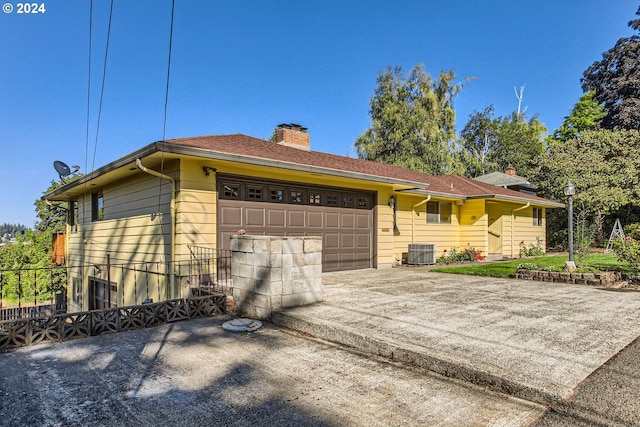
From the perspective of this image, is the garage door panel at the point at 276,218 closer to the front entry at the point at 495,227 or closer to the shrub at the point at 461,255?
the shrub at the point at 461,255

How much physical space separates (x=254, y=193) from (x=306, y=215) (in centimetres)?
155

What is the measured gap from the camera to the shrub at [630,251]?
24.6 ft

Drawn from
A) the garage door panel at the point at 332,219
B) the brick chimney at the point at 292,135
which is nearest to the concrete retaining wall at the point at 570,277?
the garage door panel at the point at 332,219

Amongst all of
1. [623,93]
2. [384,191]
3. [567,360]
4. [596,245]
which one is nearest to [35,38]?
[384,191]

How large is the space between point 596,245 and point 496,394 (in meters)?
22.3

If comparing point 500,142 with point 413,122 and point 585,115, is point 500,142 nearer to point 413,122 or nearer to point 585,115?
point 585,115

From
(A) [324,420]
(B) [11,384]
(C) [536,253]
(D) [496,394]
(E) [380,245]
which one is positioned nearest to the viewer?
(A) [324,420]

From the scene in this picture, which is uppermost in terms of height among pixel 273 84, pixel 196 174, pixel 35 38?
pixel 273 84

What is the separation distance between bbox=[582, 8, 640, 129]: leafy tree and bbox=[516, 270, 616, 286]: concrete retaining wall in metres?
22.9

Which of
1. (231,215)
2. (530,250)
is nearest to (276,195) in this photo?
(231,215)

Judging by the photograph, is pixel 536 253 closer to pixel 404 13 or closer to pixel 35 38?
pixel 404 13

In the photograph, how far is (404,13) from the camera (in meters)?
17.0

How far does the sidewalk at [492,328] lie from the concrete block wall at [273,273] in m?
0.25

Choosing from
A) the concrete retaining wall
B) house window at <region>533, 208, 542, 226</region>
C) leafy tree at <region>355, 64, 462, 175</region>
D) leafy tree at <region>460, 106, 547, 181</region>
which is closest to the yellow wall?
house window at <region>533, 208, 542, 226</region>
